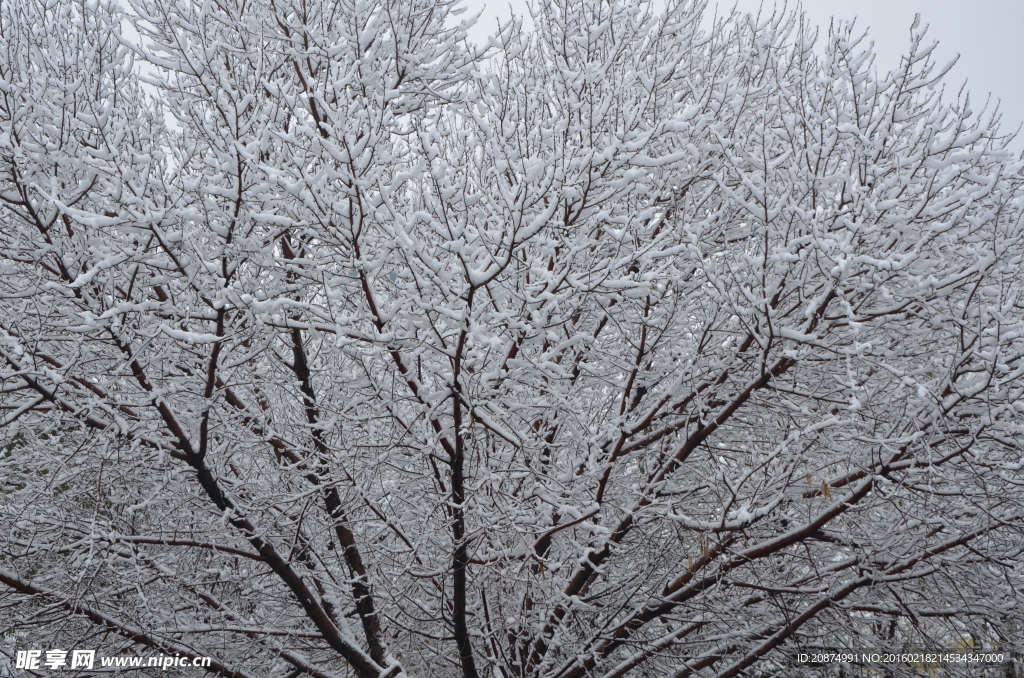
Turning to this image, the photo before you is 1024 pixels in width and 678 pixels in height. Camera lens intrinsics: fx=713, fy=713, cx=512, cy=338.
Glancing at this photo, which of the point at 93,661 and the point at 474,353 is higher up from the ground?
the point at 474,353

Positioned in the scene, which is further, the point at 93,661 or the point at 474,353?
the point at 93,661

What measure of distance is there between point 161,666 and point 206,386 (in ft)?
5.95

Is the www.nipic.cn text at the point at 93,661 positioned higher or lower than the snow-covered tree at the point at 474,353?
lower

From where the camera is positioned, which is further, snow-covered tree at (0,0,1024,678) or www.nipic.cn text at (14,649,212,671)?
www.nipic.cn text at (14,649,212,671)

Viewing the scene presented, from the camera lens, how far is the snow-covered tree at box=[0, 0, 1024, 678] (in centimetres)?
371

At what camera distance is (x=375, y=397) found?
12.8 ft

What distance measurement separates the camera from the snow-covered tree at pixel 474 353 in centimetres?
371

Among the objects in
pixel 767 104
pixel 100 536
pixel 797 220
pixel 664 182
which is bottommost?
pixel 100 536

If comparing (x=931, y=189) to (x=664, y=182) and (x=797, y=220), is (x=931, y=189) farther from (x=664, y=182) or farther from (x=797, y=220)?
(x=664, y=182)

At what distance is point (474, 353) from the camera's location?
3893mm

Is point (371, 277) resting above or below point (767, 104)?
below

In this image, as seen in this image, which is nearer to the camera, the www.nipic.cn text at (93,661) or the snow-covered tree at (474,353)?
the snow-covered tree at (474,353)

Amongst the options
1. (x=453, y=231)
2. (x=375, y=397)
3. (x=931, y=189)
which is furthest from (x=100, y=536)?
(x=931, y=189)

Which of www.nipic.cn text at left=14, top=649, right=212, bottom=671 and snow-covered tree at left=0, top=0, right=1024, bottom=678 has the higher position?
snow-covered tree at left=0, top=0, right=1024, bottom=678
